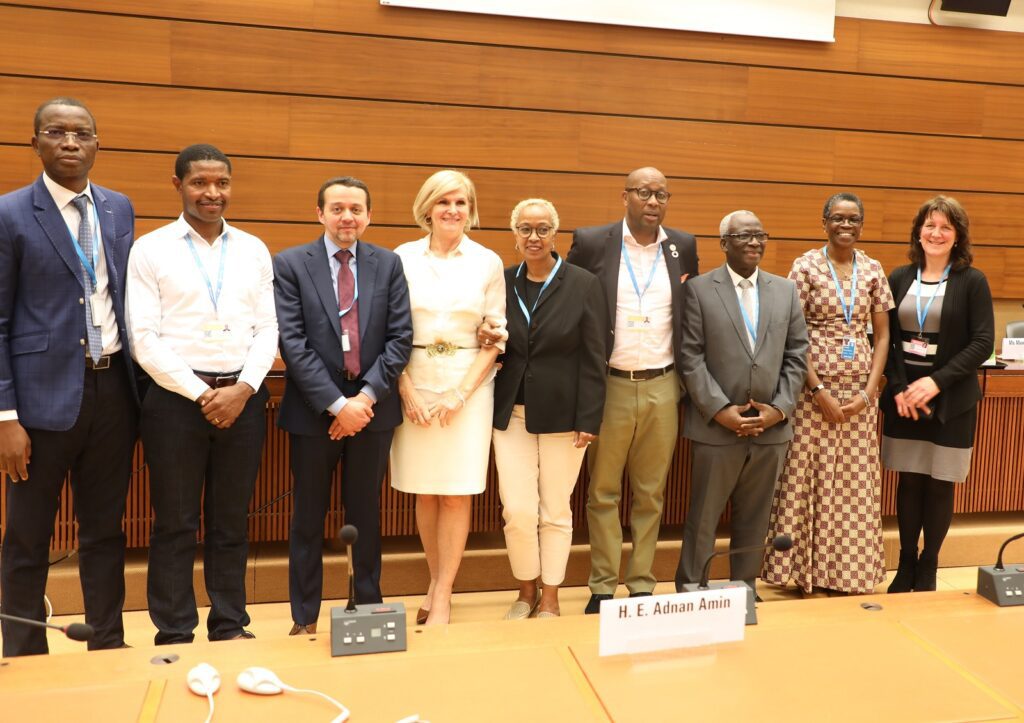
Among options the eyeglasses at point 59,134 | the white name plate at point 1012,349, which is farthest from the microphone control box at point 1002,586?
the white name plate at point 1012,349

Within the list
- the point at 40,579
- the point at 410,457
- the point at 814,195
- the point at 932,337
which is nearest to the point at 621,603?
the point at 410,457

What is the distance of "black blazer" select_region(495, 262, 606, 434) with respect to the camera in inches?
128

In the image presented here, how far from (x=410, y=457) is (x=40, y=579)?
48.4 inches

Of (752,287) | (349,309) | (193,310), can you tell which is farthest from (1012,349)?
(193,310)

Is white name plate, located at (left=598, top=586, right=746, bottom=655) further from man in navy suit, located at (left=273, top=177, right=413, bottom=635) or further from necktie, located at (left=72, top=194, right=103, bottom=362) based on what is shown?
necktie, located at (left=72, top=194, right=103, bottom=362)

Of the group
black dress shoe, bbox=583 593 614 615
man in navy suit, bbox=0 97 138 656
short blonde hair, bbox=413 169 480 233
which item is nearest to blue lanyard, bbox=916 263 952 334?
black dress shoe, bbox=583 593 614 615

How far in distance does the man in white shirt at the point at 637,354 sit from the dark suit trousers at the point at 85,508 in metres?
1.70

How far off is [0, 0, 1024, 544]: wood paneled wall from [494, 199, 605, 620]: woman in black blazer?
1.69 ft

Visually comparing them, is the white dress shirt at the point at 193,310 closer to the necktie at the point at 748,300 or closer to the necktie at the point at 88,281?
the necktie at the point at 88,281

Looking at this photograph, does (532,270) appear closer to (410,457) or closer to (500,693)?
(410,457)

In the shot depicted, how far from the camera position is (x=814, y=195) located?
17.3 feet

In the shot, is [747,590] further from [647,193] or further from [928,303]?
[928,303]

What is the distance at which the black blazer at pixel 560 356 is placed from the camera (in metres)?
3.26

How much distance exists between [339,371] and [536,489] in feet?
2.95
